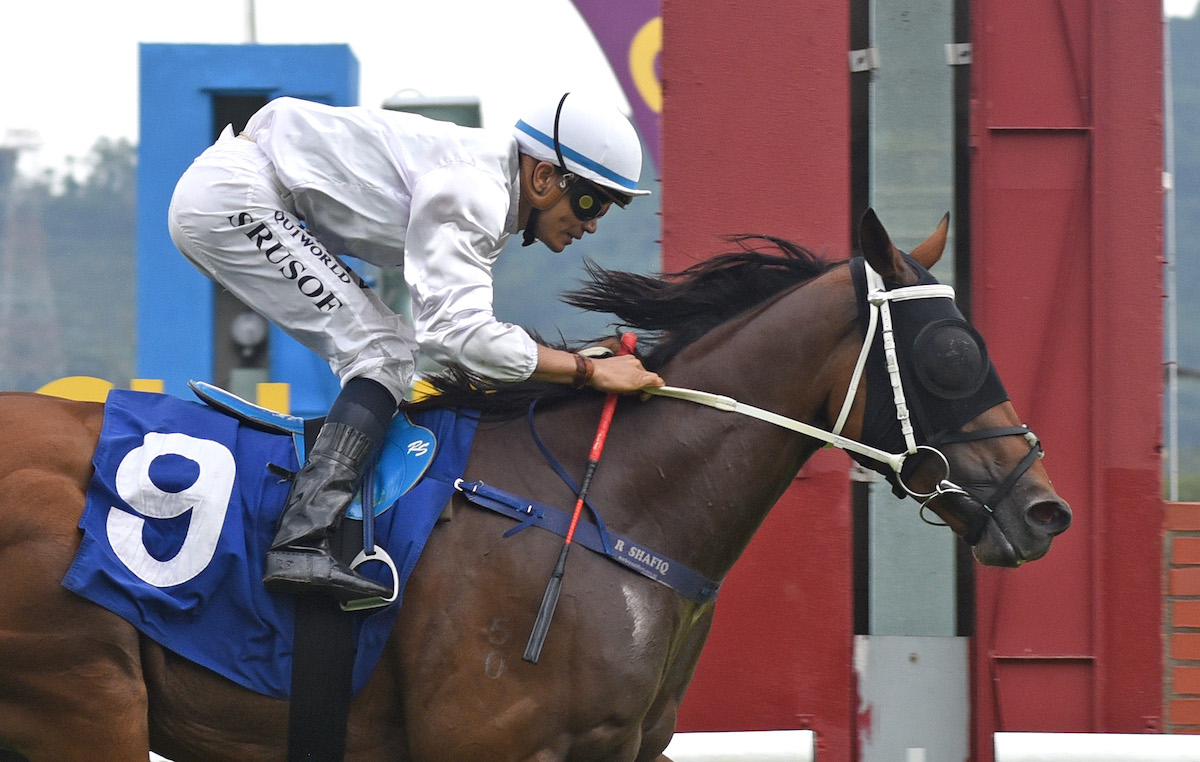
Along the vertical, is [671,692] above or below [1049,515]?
below

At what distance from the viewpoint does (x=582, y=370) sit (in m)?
3.13

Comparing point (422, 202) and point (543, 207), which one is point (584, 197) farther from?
point (422, 202)

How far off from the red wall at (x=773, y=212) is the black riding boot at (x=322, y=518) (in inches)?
80.6

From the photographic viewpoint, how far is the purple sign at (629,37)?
10359 mm

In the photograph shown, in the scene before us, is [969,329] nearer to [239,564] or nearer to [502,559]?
[502,559]

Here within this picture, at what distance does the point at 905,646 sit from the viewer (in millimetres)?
4738

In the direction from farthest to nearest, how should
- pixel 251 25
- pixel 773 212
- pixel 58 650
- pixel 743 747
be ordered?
pixel 251 25
pixel 773 212
pixel 743 747
pixel 58 650

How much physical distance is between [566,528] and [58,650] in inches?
46.7

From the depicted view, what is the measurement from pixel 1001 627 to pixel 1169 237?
175 centimetres

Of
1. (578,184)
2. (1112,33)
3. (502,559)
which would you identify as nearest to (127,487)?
(502,559)

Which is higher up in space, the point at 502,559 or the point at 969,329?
the point at 969,329

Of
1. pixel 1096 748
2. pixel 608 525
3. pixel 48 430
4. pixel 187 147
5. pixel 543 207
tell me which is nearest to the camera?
pixel 48 430

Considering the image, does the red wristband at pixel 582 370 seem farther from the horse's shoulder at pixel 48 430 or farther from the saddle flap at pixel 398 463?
the horse's shoulder at pixel 48 430

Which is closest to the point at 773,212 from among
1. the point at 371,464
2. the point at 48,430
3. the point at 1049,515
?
the point at 1049,515
